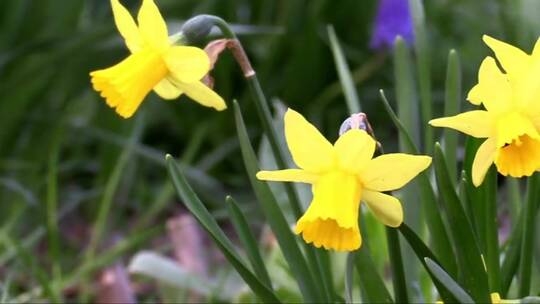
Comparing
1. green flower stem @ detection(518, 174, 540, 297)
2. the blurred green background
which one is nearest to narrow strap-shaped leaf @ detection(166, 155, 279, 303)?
green flower stem @ detection(518, 174, 540, 297)

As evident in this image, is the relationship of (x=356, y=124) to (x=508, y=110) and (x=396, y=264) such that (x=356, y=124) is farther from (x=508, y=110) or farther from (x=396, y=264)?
(x=396, y=264)

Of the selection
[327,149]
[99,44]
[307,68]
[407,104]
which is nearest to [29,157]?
[99,44]

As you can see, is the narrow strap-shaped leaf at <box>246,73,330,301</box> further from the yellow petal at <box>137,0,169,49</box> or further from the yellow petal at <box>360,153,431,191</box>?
the yellow petal at <box>360,153,431,191</box>

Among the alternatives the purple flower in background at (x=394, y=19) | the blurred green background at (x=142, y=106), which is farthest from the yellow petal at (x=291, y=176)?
the purple flower in background at (x=394, y=19)

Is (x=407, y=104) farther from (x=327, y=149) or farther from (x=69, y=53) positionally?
(x=69, y=53)

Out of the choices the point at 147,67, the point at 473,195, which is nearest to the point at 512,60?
the point at 473,195

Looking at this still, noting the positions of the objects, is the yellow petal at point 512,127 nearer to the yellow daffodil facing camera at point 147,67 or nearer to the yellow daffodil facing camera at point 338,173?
the yellow daffodil facing camera at point 338,173
